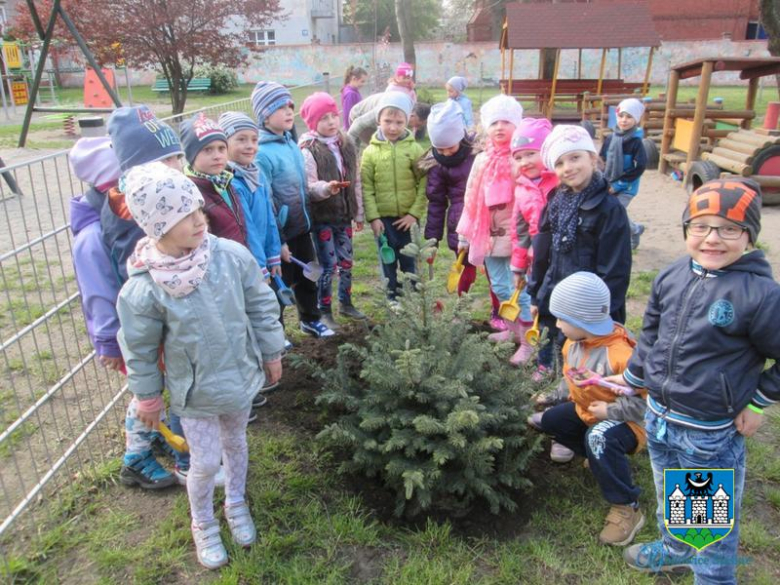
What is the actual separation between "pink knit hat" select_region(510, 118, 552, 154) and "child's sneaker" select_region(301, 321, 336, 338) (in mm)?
1874

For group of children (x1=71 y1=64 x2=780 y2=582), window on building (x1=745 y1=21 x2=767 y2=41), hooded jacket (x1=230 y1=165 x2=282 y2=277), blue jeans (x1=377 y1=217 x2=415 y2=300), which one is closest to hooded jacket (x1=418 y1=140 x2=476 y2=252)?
blue jeans (x1=377 y1=217 x2=415 y2=300)

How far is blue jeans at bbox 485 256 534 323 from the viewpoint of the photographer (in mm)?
4199

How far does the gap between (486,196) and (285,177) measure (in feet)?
4.35

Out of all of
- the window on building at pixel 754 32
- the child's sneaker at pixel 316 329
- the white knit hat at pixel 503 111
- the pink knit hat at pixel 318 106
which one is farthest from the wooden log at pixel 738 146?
the window on building at pixel 754 32

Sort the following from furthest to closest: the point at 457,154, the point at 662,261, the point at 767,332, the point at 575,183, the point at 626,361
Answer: the point at 662,261 → the point at 457,154 → the point at 575,183 → the point at 626,361 → the point at 767,332

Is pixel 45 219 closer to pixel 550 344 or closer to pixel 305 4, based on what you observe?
pixel 550 344

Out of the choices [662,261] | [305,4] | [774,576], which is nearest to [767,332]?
[774,576]

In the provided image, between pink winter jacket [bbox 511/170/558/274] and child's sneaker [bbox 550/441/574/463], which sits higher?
pink winter jacket [bbox 511/170/558/274]

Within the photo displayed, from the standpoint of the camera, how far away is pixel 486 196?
13.2ft

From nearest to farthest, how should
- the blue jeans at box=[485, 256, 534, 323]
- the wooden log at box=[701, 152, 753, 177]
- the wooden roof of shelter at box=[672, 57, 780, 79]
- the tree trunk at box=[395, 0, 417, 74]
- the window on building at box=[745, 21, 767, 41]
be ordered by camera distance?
the blue jeans at box=[485, 256, 534, 323] → the wooden log at box=[701, 152, 753, 177] → the wooden roof of shelter at box=[672, 57, 780, 79] → the tree trunk at box=[395, 0, 417, 74] → the window on building at box=[745, 21, 767, 41]

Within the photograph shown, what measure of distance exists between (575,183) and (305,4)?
143 feet

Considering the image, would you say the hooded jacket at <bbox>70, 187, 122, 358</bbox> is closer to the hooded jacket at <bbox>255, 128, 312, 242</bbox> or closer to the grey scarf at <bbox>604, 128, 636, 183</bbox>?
the hooded jacket at <bbox>255, 128, 312, 242</bbox>

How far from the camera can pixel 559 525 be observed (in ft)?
8.89

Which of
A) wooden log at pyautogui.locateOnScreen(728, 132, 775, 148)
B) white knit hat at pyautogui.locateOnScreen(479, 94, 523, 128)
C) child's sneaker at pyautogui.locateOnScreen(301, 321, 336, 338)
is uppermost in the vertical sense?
white knit hat at pyautogui.locateOnScreen(479, 94, 523, 128)
